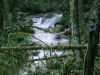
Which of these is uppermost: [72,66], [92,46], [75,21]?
[75,21]

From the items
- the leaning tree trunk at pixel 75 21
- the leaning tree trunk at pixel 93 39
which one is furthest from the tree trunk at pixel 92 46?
the leaning tree trunk at pixel 75 21

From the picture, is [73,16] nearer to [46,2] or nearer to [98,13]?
[98,13]

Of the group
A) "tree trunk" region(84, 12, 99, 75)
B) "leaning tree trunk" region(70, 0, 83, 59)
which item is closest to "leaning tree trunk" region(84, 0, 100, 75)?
"tree trunk" region(84, 12, 99, 75)

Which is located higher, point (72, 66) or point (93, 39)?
point (93, 39)

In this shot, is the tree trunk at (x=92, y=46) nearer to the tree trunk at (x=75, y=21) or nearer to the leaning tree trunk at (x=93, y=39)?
the leaning tree trunk at (x=93, y=39)

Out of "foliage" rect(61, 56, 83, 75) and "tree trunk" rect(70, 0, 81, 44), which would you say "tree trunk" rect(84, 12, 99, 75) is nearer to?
"foliage" rect(61, 56, 83, 75)

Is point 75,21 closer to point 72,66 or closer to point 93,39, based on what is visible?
point 72,66

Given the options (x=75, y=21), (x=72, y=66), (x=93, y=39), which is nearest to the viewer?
(x=93, y=39)

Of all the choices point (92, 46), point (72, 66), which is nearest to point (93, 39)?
point (92, 46)

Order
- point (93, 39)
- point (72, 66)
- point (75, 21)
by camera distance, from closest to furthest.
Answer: point (93, 39) < point (72, 66) < point (75, 21)

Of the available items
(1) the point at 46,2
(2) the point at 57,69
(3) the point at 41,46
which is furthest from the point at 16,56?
(1) the point at 46,2

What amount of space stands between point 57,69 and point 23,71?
2.44 ft

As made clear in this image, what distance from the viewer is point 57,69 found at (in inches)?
176

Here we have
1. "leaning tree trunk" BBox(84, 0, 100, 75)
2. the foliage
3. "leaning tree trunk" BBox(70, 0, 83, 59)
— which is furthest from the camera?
"leaning tree trunk" BBox(70, 0, 83, 59)
